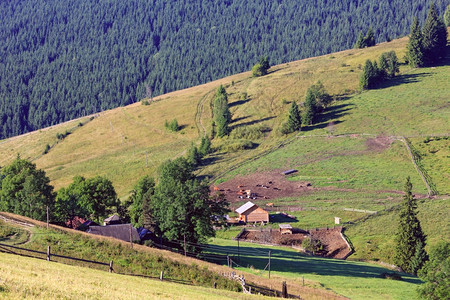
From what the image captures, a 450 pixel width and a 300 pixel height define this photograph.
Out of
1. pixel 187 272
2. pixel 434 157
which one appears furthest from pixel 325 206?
pixel 187 272

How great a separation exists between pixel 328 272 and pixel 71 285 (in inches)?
1346

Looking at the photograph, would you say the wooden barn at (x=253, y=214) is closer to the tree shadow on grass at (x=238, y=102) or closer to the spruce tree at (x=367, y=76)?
the tree shadow on grass at (x=238, y=102)

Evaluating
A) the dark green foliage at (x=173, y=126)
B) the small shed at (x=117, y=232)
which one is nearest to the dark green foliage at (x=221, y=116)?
the dark green foliage at (x=173, y=126)

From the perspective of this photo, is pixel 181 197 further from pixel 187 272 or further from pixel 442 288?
pixel 442 288

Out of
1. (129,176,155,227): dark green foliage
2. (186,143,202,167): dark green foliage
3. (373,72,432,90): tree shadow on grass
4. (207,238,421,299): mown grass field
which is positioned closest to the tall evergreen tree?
(373,72,432,90): tree shadow on grass

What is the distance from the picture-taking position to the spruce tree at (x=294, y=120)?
118750 millimetres

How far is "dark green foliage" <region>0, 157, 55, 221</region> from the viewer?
63.7 meters

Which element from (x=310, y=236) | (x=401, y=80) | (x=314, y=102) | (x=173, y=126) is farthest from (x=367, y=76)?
(x=310, y=236)

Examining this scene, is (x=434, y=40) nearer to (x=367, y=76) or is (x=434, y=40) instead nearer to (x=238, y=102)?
(x=367, y=76)

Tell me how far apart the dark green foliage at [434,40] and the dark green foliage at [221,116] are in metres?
65.2

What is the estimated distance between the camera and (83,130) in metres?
158

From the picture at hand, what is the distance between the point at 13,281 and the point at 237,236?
51.6m

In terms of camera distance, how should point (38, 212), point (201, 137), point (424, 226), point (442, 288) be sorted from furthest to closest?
point (201, 137), point (424, 226), point (38, 212), point (442, 288)

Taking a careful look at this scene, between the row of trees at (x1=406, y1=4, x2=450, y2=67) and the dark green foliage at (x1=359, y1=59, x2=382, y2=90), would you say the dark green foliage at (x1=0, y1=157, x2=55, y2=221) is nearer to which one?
the dark green foliage at (x1=359, y1=59, x2=382, y2=90)
